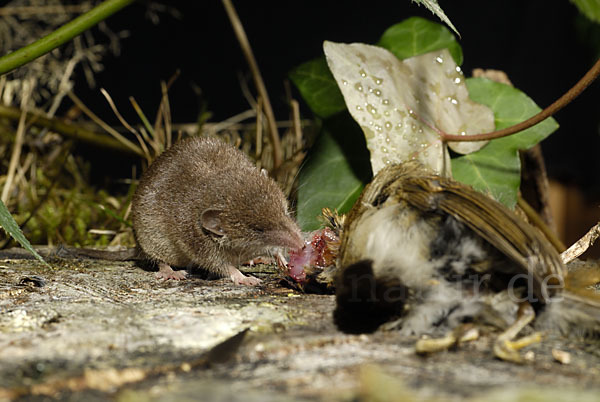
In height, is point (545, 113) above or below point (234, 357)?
above

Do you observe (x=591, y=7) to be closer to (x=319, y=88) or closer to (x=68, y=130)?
(x=319, y=88)

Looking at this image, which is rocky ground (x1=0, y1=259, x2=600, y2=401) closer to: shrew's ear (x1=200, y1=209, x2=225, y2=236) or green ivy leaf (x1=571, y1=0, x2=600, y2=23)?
shrew's ear (x1=200, y1=209, x2=225, y2=236)

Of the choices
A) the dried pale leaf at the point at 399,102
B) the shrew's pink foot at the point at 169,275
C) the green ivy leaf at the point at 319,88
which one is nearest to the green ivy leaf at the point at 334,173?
the green ivy leaf at the point at 319,88

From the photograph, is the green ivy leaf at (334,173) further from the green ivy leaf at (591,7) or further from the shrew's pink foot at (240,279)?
the green ivy leaf at (591,7)

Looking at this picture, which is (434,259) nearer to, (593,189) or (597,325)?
(597,325)

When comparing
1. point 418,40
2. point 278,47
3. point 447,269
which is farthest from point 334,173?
point 278,47

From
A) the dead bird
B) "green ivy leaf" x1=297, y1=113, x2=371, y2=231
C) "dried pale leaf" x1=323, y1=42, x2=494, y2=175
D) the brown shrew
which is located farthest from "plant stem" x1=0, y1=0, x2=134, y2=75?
the dead bird

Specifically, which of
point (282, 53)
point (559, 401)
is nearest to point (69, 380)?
point (559, 401)
